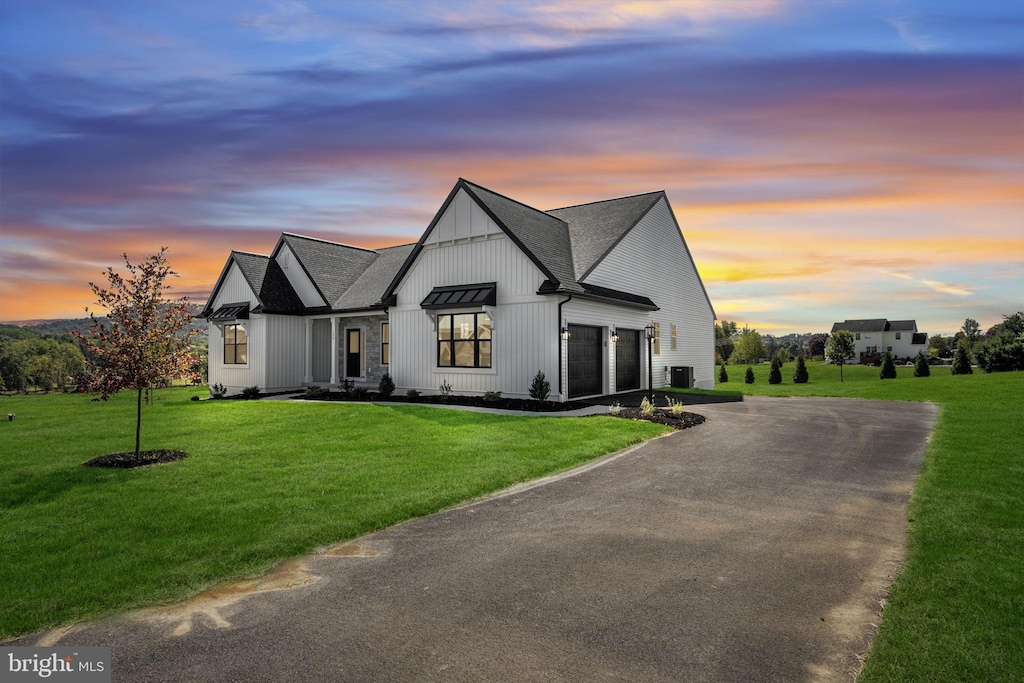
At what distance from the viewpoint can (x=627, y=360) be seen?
23.5 m

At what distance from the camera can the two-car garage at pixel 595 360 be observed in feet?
65.0

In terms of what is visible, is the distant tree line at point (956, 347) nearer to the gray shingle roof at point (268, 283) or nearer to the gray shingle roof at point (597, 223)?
the gray shingle roof at point (597, 223)

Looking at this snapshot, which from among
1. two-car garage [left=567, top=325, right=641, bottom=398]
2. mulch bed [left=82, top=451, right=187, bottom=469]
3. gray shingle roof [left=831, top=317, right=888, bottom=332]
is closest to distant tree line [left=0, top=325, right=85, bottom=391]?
two-car garage [left=567, top=325, right=641, bottom=398]

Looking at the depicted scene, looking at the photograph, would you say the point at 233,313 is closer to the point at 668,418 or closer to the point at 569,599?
the point at 668,418

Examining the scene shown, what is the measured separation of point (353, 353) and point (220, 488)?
61.7 ft

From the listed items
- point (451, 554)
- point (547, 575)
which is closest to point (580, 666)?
point (547, 575)

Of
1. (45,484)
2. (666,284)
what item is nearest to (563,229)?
(666,284)

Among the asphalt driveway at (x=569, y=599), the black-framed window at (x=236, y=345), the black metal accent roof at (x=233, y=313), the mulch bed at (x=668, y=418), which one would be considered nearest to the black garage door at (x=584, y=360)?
the mulch bed at (x=668, y=418)

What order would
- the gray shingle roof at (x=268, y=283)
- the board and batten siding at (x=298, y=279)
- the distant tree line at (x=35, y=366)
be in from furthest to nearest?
the distant tree line at (x=35, y=366) < the board and batten siding at (x=298, y=279) < the gray shingle roof at (x=268, y=283)

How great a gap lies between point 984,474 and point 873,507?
10.4ft

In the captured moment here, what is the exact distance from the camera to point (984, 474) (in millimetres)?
9234

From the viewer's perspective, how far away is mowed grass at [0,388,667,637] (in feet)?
17.8

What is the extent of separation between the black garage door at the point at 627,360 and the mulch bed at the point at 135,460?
1578 cm

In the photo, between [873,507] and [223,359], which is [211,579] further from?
[223,359]
